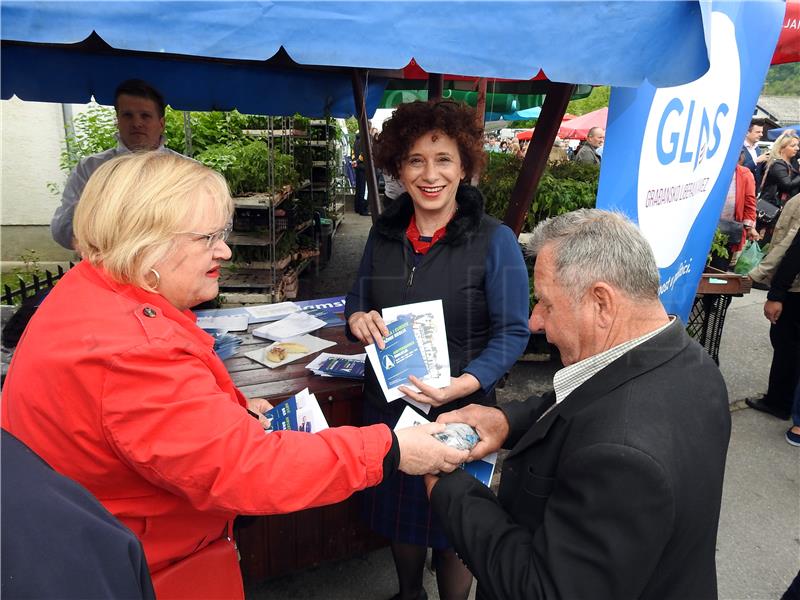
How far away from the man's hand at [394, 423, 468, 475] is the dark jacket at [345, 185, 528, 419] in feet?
1.53

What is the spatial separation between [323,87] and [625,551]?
197 inches

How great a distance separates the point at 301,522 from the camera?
2.57m

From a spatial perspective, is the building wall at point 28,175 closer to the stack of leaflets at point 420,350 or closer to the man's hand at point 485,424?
the stack of leaflets at point 420,350

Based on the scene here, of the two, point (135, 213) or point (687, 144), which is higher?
point (687, 144)

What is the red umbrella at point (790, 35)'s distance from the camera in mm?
4398

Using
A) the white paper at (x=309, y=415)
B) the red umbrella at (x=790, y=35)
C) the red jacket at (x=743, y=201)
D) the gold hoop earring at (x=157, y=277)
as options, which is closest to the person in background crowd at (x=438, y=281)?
the white paper at (x=309, y=415)

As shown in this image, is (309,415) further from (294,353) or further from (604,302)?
(604,302)

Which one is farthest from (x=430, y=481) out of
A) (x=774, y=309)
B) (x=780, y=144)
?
(x=780, y=144)

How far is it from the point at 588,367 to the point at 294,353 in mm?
1747

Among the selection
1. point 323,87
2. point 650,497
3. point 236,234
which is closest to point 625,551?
point 650,497

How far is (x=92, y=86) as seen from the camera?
4.49 metres

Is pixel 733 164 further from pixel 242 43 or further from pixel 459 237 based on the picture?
pixel 242 43

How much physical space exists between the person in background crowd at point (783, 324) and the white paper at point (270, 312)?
382 cm

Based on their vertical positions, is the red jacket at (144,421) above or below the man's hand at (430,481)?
above
